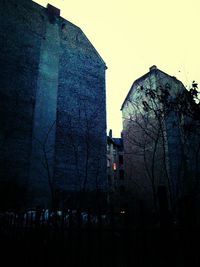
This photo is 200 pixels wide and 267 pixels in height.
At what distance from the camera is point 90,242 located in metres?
2.96

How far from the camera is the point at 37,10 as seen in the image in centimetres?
2025

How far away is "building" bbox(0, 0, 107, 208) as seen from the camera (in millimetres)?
15609

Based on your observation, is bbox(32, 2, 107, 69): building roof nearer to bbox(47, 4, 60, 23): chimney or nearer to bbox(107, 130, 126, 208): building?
bbox(47, 4, 60, 23): chimney

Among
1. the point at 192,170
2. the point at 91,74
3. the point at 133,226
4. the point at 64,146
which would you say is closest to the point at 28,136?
the point at 64,146

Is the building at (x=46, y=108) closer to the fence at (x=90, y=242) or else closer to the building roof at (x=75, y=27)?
the building roof at (x=75, y=27)

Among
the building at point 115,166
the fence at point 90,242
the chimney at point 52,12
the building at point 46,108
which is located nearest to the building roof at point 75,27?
the chimney at point 52,12

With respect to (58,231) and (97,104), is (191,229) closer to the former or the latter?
(58,231)

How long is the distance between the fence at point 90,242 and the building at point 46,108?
29.4 feet

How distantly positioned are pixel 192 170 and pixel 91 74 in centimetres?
1437

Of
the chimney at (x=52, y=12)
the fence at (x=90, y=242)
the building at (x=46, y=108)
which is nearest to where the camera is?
the fence at (x=90, y=242)

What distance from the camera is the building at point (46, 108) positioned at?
15609mm

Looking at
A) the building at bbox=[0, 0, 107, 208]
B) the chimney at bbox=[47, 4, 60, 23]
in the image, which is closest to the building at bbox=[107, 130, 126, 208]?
the building at bbox=[0, 0, 107, 208]

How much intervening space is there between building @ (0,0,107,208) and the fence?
8.97 meters

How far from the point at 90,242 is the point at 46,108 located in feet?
53.1
